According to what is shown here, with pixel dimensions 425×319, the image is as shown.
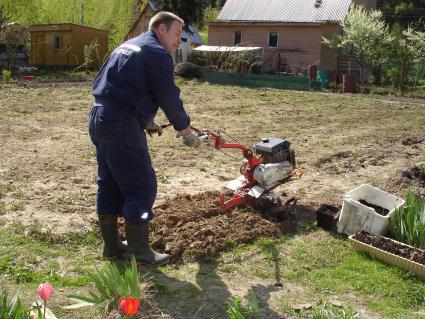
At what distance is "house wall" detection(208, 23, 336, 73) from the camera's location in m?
32.2

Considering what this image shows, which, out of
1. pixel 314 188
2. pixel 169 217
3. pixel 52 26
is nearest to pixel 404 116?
pixel 314 188

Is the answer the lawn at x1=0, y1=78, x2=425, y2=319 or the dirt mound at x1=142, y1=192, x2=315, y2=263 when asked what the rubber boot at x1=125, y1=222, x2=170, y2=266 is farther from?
the dirt mound at x1=142, y1=192, x2=315, y2=263

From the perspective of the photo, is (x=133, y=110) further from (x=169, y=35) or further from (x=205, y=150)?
(x=205, y=150)

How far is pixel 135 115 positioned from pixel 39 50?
26.3 meters

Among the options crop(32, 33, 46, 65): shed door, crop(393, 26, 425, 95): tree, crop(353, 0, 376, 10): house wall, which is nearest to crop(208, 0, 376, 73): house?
crop(353, 0, 376, 10): house wall

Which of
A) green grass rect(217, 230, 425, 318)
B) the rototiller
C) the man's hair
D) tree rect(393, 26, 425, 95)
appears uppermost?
tree rect(393, 26, 425, 95)

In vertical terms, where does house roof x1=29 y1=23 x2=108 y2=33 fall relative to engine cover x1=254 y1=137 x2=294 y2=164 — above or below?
above

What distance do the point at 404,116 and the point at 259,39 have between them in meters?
21.7

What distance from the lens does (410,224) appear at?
459 centimetres

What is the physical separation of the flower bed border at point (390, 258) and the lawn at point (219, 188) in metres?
0.07

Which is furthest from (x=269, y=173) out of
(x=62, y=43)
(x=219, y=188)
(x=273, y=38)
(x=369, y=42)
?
(x=273, y=38)

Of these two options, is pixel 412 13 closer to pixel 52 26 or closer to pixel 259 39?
pixel 259 39

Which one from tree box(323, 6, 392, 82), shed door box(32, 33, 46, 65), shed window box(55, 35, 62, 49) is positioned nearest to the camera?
tree box(323, 6, 392, 82)

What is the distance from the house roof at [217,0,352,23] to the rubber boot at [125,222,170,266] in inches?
1183
